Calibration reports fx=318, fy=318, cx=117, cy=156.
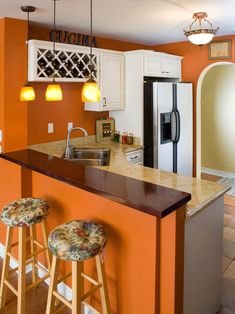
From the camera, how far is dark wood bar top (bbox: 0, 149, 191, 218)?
1680 mm

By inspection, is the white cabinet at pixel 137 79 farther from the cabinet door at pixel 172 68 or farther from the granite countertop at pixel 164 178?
the granite countertop at pixel 164 178

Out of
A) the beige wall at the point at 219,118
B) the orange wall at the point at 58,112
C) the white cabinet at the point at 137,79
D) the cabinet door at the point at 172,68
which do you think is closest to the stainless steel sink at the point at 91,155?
the orange wall at the point at 58,112

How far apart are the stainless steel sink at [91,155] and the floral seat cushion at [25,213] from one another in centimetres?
148

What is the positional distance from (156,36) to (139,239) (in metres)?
3.35

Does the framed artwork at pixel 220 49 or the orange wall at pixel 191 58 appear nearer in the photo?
the framed artwork at pixel 220 49

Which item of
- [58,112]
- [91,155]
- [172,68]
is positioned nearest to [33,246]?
[91,155]

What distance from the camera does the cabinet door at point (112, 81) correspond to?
166 inches

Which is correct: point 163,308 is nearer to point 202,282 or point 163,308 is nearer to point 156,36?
point 202,282

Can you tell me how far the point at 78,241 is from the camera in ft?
6.08

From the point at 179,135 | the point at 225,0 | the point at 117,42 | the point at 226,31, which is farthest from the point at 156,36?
the point at 225,0

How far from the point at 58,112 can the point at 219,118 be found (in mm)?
3452

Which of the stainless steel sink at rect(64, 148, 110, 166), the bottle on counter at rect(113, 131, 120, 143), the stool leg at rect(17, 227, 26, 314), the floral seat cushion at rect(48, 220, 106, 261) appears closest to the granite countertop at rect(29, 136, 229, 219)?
the stainless steel sink at rect(64, 148, 110, 166)

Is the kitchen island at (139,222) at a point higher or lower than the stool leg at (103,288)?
higher

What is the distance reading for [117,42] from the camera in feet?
15.4
